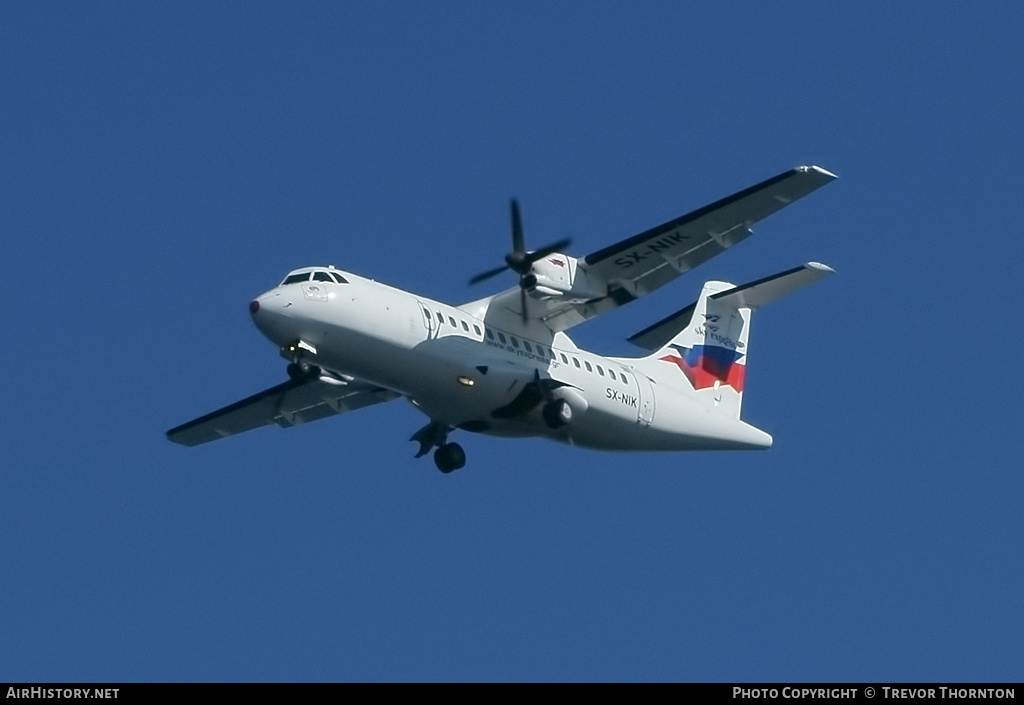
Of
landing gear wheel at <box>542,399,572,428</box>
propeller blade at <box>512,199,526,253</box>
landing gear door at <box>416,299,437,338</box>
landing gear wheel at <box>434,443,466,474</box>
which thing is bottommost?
landing gear wheel at <box>434,443,466,474</box>

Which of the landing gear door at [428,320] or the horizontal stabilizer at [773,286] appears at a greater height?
the horizontal stabilizer at [773,286]

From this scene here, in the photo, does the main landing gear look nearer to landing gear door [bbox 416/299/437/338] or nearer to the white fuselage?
the white fuselage

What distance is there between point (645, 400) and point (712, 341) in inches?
114

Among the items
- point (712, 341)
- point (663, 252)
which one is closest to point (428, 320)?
point (663, 252)

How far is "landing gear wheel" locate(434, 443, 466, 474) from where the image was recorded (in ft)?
76.1

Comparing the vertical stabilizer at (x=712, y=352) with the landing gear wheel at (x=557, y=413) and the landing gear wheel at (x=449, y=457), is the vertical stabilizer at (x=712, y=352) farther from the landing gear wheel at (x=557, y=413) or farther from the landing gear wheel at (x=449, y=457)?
the landing gear wheel at (x=449, y=457)

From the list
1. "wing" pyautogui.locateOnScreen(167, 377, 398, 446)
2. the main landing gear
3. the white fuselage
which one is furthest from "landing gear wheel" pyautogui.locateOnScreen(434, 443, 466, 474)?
"wing" pyautogui.locateOnScreen(167, 377, 398, 446)

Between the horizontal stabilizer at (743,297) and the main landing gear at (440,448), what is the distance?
4083 mm

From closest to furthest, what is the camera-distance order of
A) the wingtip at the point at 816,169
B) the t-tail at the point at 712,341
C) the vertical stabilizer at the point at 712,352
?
1. the wingtip at the point at 816,169
2. the t-tail at the point at 712,341
3. the vertical stabilizer at the point at 712,352

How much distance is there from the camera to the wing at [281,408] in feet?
79.3

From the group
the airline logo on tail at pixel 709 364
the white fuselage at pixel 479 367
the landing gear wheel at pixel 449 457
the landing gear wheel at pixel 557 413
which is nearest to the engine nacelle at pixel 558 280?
the white fuselage at pixel 479 367

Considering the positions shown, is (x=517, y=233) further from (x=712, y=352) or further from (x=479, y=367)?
(x=712, y=352)

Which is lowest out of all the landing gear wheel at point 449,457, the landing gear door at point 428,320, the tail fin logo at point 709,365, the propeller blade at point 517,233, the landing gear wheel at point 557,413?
the landing gear wheel at point 449,457
